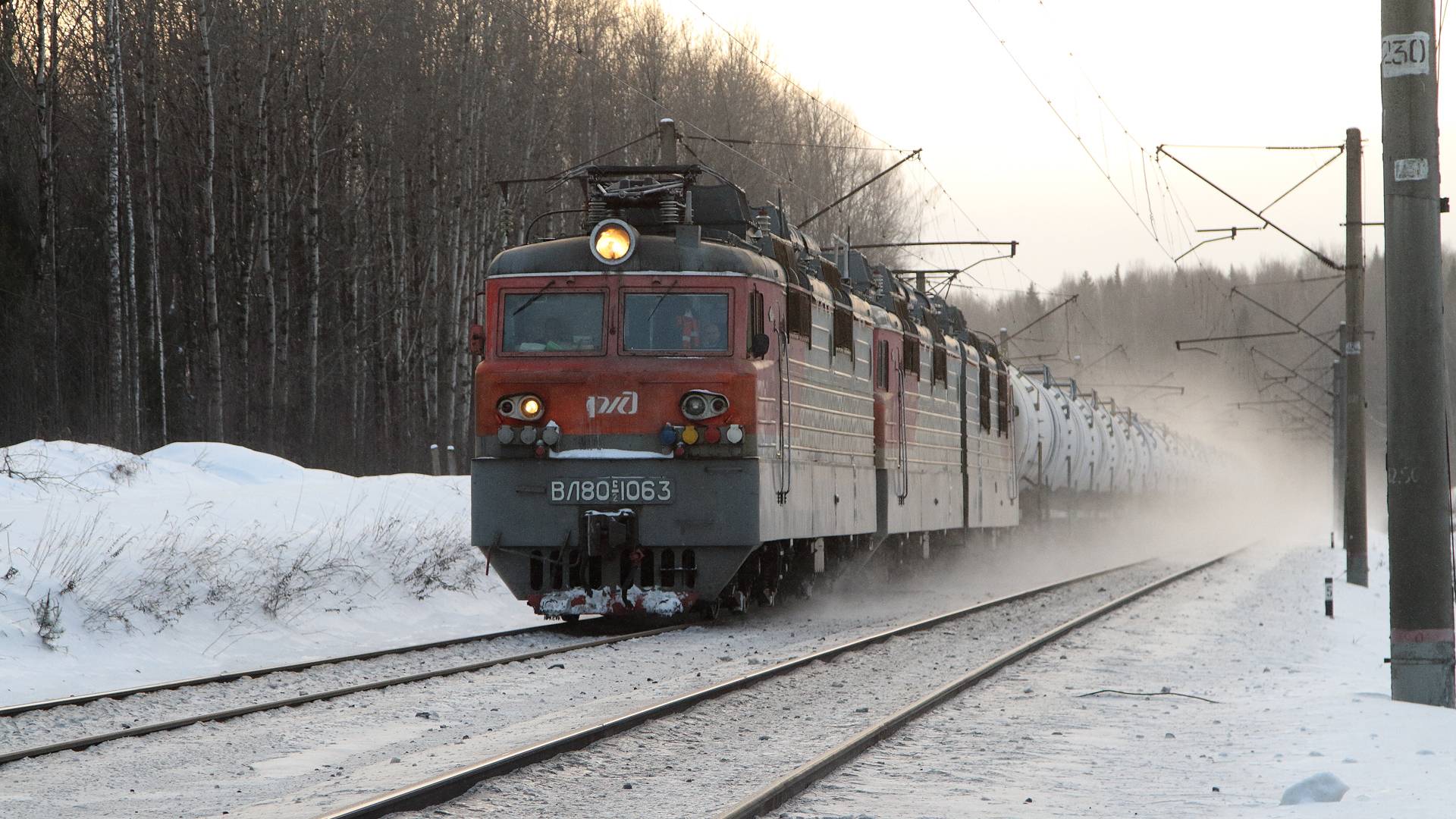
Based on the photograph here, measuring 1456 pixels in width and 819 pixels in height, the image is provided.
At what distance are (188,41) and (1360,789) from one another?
3090 centimetres

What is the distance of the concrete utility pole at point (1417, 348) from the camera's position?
9469mm

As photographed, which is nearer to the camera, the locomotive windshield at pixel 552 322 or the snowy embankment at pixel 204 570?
the snowy embankment at pixel 204 570

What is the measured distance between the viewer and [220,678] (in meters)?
9.58

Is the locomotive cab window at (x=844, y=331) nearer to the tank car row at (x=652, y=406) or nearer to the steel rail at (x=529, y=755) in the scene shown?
the tank car row at (x=652, y=406)

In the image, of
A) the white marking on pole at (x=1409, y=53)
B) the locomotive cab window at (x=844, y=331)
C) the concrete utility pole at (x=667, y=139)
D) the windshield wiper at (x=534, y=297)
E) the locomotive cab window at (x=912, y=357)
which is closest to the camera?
the white marking on pole at (x=1409, y=53)

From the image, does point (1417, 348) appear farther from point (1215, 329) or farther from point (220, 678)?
point (1215, 329)

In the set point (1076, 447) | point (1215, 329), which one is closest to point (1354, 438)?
point (1076, 447)

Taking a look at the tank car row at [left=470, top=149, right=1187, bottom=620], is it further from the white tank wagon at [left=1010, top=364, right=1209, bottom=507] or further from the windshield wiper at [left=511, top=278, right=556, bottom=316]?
the white tank wagon at [left=1010, top=364, right=1209, bottom=507]

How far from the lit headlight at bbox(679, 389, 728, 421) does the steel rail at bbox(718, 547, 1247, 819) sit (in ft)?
9.80

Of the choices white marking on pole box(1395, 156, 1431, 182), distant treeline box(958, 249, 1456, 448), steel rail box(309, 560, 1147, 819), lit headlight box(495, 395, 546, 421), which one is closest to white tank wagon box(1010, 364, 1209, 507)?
lit headlight box(495, 395, 546, 421)

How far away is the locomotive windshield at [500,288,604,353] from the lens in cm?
1312

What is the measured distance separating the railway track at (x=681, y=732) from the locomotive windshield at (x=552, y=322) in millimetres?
3324

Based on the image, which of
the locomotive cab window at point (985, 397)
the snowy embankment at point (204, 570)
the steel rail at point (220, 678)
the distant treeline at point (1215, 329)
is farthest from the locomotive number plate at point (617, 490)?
the distant treeline at point (1215, 329)

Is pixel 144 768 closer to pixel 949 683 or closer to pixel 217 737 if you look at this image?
pixel 217 737
